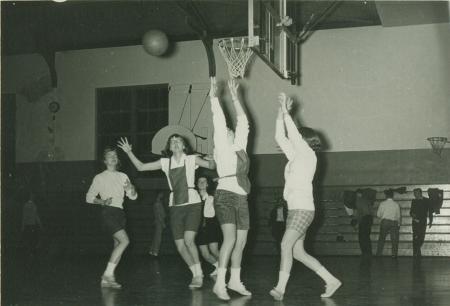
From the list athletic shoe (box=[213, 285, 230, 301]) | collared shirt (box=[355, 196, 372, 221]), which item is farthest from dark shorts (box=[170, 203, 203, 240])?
collared shirt (box=[355, 196, 372, 221])

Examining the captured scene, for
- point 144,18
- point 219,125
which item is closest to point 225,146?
point 219,125

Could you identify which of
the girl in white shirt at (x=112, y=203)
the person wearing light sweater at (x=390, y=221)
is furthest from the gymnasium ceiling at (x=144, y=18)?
the girl in white shirt at (x=112, y=203)

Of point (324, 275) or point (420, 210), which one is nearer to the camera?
point (324, 275)

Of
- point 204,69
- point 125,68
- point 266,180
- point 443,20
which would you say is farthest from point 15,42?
point 443,20

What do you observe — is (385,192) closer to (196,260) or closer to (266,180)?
(266,180)

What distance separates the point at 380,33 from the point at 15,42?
406 inches

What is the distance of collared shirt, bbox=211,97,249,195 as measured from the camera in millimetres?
5676

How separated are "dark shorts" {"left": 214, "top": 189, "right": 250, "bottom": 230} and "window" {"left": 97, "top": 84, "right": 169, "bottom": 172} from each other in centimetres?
1056

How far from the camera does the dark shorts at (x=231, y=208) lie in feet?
18.4

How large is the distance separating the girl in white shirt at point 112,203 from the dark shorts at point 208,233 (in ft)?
7.14

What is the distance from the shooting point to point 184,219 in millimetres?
6422

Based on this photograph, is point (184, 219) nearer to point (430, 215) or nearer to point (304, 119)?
point (430, 215)

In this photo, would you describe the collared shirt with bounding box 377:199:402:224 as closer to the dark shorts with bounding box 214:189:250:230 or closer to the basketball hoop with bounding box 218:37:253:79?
the basketball hoop with bounding box 218:37:253:79

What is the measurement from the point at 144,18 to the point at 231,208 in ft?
34.0
